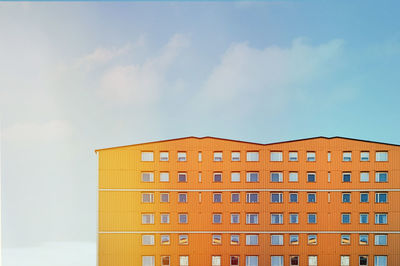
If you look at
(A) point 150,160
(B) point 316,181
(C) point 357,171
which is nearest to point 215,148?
(A) point 150,160

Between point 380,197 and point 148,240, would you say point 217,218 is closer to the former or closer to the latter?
point 148,240

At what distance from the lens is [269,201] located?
22.6 meters

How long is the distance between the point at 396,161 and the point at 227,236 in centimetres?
820

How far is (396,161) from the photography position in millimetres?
22562

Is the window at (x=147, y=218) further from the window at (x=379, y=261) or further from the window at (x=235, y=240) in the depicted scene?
the window at (x=379, y=261)

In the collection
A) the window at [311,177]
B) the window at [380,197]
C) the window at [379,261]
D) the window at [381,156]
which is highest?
the window at [381,156]

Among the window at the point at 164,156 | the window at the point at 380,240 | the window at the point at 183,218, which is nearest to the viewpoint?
the window at the point at 183,218

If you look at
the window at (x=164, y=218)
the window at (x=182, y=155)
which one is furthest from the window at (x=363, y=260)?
the window at (x=182, y=155)

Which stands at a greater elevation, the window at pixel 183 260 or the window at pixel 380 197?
the window at pixel 380 197

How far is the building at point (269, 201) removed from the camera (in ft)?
73.2

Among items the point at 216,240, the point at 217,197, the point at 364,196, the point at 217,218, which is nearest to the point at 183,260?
the point at 216,240

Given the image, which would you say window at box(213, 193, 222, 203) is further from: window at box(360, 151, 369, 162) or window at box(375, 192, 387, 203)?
window at box(375, 192, 387, 203)

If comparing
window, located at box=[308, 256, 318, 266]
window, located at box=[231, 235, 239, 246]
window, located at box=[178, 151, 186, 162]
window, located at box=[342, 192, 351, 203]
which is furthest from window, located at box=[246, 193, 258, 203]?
window, located at box=[342, 192, 351, 203]

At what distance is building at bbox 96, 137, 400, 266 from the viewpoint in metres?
22.3
